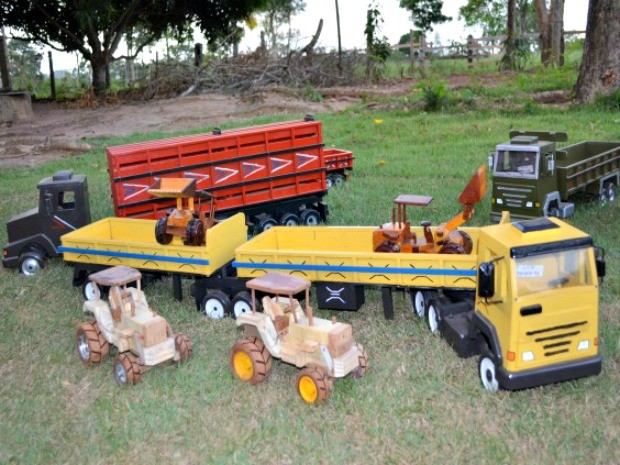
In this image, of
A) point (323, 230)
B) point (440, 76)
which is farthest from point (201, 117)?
point (323, 230)

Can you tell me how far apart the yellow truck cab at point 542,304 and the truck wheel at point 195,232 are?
164 inches

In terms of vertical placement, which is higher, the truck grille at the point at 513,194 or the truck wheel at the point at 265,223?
the truck grille at the point at 513,194

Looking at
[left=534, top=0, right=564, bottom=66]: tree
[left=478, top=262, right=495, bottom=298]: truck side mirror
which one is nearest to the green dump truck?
[left=478, top=262, right=495, bottom=298]: truck side mirror

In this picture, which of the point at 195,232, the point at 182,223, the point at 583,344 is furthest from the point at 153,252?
the point at 583,344

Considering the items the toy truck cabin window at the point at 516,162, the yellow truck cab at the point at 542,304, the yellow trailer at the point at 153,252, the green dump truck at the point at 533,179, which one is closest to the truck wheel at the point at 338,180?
the green dump truck at the point at 533,179

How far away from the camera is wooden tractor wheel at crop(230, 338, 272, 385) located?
25.2 ft

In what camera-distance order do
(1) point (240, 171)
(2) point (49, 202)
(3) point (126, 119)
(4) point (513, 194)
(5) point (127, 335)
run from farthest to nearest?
(3) point (126, 119) < (1) point (240, 171) < (4) point (513, 194) < (2) point (49, 202) < (5) point (127, 335)

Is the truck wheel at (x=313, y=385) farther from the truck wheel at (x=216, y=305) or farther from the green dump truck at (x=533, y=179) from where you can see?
the green dump truck at (x=533, y=179)

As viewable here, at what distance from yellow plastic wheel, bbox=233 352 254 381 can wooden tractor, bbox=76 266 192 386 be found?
704 millimetres

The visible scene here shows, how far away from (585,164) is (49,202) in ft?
30.9

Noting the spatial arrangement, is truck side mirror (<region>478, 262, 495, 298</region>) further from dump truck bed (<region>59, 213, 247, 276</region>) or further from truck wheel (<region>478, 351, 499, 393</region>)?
dump truck bed (<region>59, 213, 247, 276</region>)

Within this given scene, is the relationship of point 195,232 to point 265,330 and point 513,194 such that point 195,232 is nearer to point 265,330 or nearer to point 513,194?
point 265,330

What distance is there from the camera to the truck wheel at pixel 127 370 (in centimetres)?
779

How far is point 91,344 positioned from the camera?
8.23m
